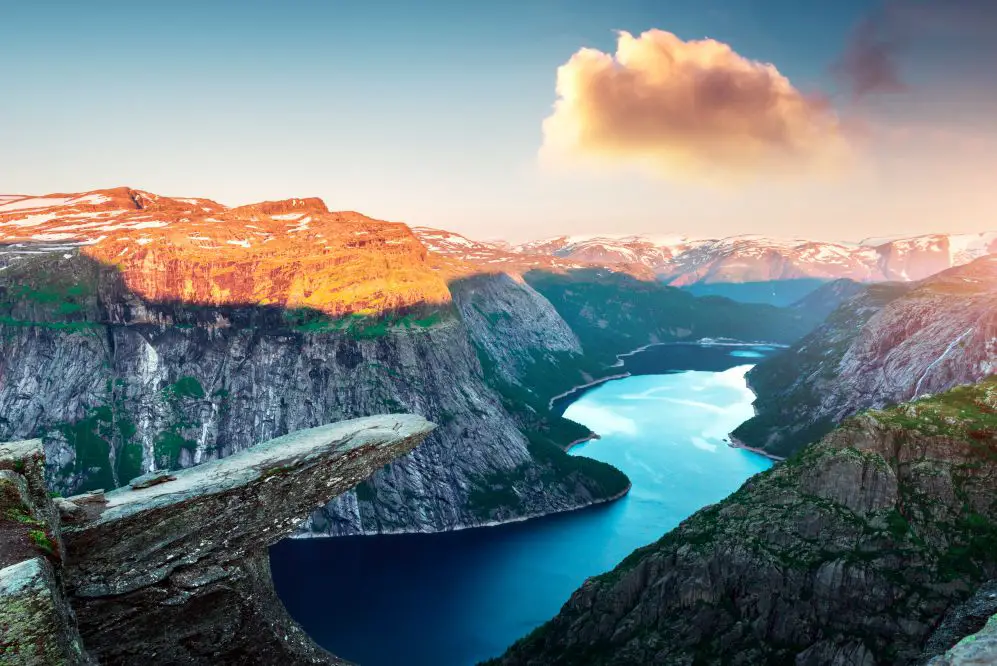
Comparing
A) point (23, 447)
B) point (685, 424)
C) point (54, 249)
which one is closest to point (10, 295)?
point (54, 249)

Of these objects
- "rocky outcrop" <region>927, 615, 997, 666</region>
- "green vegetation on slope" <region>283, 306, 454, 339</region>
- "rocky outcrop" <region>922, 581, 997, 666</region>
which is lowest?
"rocky outcrop" <region>922, 581, 997, 666</region>

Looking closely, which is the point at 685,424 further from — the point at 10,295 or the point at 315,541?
the point at 10,295

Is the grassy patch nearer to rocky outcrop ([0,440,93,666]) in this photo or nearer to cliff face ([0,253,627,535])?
cliff face ([0,253,627,535])

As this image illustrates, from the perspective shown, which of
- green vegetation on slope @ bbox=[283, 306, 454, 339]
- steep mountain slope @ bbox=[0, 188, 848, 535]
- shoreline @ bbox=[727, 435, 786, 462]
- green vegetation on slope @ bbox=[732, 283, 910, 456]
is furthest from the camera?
green vegetation on slope @ bbox=[732, 283, 910, 456]

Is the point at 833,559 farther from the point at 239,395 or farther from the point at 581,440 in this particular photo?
the point at 581,440

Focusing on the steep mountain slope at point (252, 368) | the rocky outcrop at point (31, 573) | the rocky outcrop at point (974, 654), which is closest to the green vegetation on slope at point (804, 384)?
the steep mountain slope at point (252, 368)

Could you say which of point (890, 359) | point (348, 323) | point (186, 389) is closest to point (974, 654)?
point (348, 323)

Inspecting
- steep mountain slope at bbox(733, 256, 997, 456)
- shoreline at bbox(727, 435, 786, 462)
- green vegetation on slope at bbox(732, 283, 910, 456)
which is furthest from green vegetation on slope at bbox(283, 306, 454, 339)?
steep mountain slope at bbox(733, 256, 997, 456)

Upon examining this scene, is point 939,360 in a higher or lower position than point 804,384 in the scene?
higher
